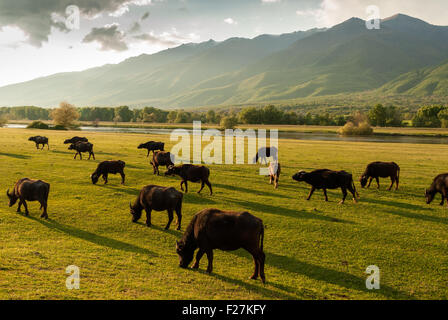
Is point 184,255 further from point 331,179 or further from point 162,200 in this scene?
point 331,179

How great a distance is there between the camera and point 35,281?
7359mm

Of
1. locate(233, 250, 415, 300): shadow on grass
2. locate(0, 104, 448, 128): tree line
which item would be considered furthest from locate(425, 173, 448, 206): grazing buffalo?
locate(0, 104, 448, 128): tree line

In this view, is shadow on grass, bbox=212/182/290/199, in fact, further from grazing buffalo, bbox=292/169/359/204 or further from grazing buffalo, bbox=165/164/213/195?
grazing buffalo, bbox=165/164/213/195

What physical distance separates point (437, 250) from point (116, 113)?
175 metres

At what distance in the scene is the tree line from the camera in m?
116

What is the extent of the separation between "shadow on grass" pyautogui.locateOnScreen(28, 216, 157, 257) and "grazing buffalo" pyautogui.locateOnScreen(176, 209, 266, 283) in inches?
82.8

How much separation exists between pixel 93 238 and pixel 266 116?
139 metres

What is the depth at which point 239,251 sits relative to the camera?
984 centimetres

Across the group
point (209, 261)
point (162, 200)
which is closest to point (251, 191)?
point (162, 200)

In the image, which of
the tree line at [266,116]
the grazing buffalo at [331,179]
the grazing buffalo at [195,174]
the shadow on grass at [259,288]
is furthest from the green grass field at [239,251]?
the tree line at [266,116]

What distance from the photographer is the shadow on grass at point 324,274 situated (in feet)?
24.4

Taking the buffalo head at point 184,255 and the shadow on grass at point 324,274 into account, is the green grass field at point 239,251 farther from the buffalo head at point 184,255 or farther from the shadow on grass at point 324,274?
the buffalo head at point 184,255

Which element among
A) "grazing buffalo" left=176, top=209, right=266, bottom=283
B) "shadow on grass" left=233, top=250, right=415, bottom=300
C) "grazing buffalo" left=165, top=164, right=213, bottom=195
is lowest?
"shadow on grass" left=233, top=250, right=415, bottom=300
